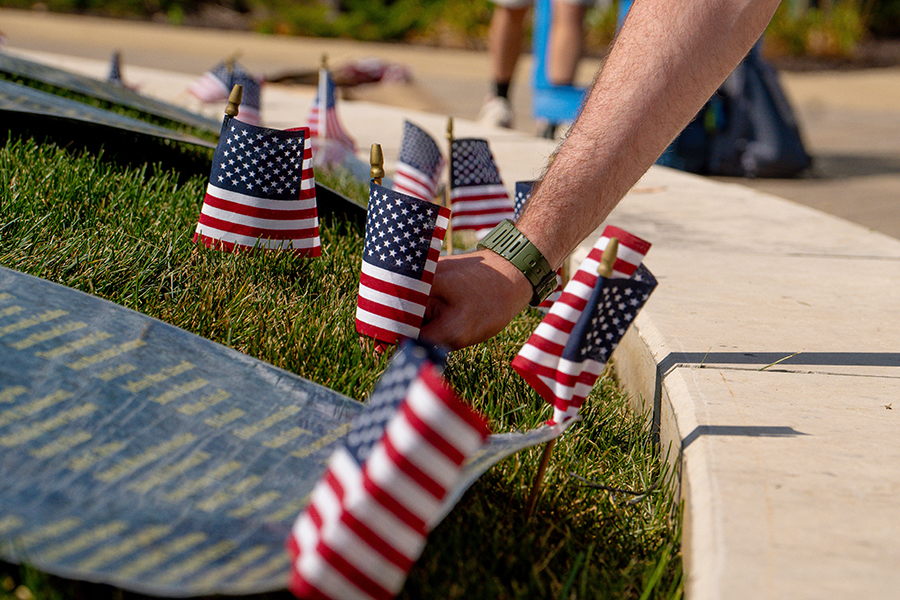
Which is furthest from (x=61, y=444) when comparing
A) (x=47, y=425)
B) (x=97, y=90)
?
(x=97, y=90)

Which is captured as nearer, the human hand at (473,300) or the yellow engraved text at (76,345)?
the yellow engraved text at (76,345)

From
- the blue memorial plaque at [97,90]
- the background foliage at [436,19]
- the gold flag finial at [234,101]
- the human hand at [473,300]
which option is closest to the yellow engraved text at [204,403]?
the human hand at [473,300]

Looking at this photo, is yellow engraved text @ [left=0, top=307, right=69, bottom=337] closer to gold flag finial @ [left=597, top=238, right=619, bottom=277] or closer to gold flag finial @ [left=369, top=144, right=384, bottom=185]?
gold flag finial @ [left=369, top=144, right=384, bottom=185]

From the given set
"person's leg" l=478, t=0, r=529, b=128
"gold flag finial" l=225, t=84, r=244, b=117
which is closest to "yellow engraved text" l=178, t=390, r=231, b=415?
"gold flag finial" l=225, t=84, r=244, b=117

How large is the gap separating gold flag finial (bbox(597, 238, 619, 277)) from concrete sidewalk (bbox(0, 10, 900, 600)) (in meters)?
0.44

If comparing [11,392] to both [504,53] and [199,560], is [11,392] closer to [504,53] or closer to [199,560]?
[199,560]

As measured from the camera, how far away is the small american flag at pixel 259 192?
8.02 ft

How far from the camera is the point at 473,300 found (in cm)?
202

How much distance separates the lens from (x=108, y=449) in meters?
1.53

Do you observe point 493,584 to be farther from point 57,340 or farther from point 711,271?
point 711,271

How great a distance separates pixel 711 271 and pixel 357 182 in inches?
70.8

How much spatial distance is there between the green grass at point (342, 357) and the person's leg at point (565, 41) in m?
3.92

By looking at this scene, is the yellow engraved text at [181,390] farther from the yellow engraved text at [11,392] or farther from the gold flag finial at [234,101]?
the gold flag finial at [234,101]

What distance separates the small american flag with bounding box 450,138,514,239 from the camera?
3.03m
